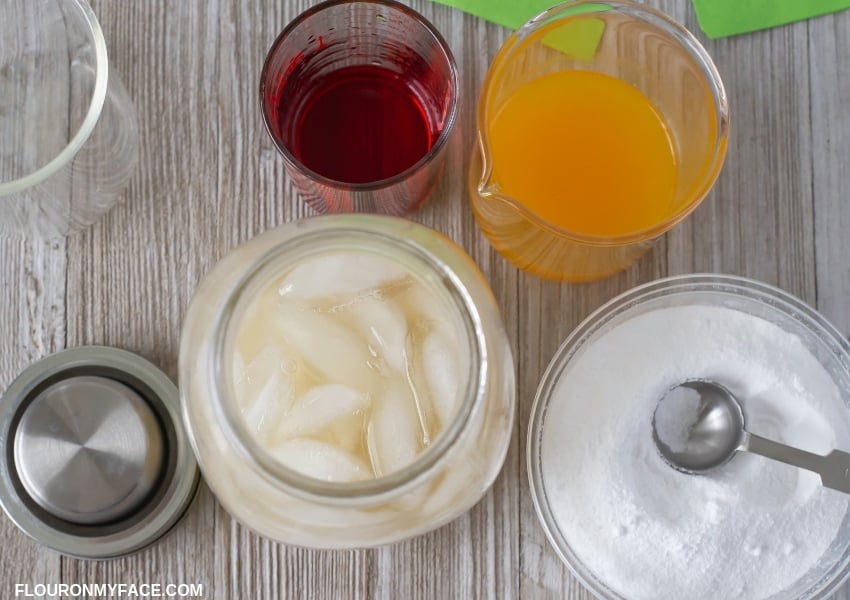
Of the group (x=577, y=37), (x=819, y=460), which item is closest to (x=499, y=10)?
(x=577, y=37)

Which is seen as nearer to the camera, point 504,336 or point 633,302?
point 504,336

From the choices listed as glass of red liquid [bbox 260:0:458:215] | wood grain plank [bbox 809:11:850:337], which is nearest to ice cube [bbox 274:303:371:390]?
glass of red liquid [bbox 260:0:458:215]

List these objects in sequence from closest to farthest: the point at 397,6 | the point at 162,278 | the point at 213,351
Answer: the point at 213,351 < the point at 397,6 < the point at 162,278

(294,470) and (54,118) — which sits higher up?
(54,118)

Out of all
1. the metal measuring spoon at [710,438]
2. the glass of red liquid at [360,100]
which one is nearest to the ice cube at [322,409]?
the glass of red liquid at [360,100]

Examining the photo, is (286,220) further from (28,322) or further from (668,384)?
(668,384)

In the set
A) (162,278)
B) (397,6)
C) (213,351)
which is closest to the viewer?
(213,351)

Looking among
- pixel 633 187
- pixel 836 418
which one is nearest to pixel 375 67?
pixel 633 187

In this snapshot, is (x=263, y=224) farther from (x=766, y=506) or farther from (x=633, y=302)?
(x=766, y=506)

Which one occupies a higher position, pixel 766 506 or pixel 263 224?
pixel 263 224
